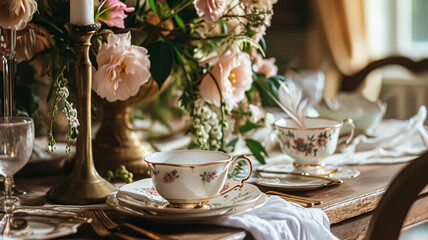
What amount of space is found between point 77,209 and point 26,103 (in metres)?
0.36

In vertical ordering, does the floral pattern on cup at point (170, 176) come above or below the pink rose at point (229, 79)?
below

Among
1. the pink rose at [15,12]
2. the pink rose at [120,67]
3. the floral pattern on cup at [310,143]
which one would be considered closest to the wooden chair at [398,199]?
the floral pattern on cup at [310,143]

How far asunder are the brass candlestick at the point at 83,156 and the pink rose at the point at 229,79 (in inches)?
10.4

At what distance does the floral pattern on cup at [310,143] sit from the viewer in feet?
3.75

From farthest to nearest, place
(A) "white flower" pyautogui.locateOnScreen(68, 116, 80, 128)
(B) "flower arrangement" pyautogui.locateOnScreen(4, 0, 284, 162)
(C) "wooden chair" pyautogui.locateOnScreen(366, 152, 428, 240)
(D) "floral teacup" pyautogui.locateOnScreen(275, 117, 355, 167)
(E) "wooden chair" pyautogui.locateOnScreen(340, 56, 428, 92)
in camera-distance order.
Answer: (E) "wooden chair" pyautogui.locateOnScreen(340, 56, 428, 92)
(D) "floral teacup" pyautogui.locateOnScreen(275, 117, 355, 167)
(B) "flower arrangement" pyautogui.locateOnScreen(4, 0, 284, 162)
(A) "white flower" pyautogui.locateOnScreen(68, 116, 80, 128)
(C) "wooden chair" pyautogui.locateOnScreen(366, 152, 428, 240)

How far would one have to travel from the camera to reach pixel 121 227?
841mm

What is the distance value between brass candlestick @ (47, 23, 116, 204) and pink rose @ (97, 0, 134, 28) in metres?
0.06

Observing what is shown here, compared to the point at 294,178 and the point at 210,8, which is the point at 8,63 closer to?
the point at 210,8

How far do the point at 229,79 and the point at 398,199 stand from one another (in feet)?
1.63

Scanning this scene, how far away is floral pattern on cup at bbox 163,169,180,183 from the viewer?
2.84ft

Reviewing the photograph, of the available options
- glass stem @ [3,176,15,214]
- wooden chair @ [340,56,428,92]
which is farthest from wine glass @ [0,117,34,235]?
wooden chair @ [340,56,428,92]

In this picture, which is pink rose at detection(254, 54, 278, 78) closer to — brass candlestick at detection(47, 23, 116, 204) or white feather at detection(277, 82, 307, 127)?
white feather at detection(277, 82, 307, 127)

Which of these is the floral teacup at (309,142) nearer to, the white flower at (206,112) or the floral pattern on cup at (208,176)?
the white flower at (206,112)

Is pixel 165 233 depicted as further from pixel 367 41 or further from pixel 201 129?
pixel 367 41
